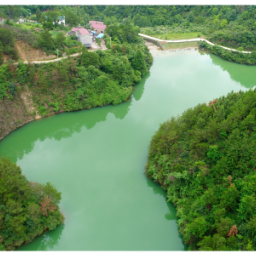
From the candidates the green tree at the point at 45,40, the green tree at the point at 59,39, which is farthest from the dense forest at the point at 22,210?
the green tree at the point at 59,39

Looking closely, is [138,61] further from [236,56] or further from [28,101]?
[236,56]

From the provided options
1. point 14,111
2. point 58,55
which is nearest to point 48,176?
point 14,111

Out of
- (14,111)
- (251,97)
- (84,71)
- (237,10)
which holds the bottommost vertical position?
(14,111)

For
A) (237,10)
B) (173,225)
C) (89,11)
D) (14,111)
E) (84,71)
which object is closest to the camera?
(173,225)

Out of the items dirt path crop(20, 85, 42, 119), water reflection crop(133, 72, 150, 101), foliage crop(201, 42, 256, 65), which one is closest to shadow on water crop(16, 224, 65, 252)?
dirt path crop(20, 85, 42, 119)

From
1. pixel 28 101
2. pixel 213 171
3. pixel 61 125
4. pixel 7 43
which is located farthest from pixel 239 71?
pixel 7 43

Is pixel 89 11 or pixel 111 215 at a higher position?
pixel 89 11

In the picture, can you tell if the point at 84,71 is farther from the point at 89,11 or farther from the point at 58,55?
the point at 89,11

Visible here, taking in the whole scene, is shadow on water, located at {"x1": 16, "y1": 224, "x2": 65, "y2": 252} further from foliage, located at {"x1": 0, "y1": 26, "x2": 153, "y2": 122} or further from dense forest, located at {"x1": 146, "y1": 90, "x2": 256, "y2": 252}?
foliage, located at {"x1": 0, "y1": 26, "x2": 153, "y2": 122}
